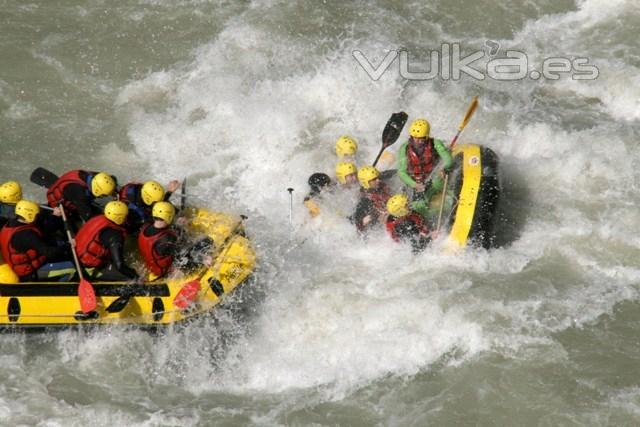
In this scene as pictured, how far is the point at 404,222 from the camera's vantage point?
9125 mm

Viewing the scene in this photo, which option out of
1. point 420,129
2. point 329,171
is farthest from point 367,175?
point 329,171

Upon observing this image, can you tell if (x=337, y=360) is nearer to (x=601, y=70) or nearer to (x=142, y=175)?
(x=142, y=175)

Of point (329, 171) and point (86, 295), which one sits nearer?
point (86, 295)

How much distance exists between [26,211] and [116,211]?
2.95 feet

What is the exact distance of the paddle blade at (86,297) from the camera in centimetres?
809

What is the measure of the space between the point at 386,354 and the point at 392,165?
303cm

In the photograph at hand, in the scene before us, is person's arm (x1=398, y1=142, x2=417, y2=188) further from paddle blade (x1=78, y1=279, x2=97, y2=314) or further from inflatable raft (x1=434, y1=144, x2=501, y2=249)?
paddle blade (x1=78, y1=279, x2=97, y2=314)

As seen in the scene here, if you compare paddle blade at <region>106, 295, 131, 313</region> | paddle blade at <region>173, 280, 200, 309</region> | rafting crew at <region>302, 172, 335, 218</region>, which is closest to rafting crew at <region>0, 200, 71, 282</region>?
paddle blade at <region>106, 295, 131, 313</region>

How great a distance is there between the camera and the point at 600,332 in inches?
337

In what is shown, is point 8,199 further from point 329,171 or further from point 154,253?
point 329,171

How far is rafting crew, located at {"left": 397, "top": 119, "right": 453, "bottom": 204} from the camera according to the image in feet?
31.2

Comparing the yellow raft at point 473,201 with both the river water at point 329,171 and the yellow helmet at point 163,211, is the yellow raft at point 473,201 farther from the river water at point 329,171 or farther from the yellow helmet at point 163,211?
the yellow helmet at point 163,211

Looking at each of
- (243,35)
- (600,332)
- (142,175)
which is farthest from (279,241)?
(243,35)

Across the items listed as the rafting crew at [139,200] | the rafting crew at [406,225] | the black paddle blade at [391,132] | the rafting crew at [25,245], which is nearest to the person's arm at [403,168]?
the rafting crew at [406,225]
